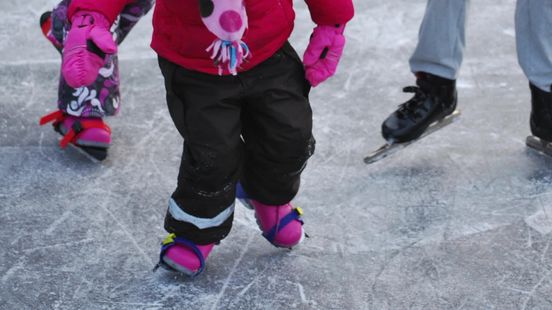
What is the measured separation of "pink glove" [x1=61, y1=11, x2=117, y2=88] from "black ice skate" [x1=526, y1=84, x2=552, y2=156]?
4.43 ft

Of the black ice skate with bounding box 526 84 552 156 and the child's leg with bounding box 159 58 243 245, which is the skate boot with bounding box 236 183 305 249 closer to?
the child's leg with bounding box 159 58 243 245

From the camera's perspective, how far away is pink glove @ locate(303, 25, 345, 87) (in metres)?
2.04

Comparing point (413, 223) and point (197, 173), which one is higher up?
point (197, 173)

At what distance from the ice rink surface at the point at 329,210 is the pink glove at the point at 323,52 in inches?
19.4

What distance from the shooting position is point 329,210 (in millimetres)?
2467

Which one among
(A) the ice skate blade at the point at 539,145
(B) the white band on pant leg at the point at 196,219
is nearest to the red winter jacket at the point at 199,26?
(B) the white band on pant leg at the point at 196,219

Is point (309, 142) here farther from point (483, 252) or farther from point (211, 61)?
point (483, 252)

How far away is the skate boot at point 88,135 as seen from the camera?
270 centimetres

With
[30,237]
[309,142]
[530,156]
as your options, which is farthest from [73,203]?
[530,156]

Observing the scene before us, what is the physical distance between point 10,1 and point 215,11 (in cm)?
231

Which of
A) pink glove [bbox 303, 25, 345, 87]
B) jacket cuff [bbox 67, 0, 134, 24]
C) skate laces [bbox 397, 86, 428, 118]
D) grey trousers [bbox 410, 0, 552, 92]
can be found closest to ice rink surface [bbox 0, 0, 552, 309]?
skate laces [bbox 397, 86, 428, 118]

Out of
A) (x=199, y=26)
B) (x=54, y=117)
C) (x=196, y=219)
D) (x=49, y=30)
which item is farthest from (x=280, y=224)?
(x=49, y=30)

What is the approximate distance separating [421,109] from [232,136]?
886mm

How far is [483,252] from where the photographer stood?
2273mm
